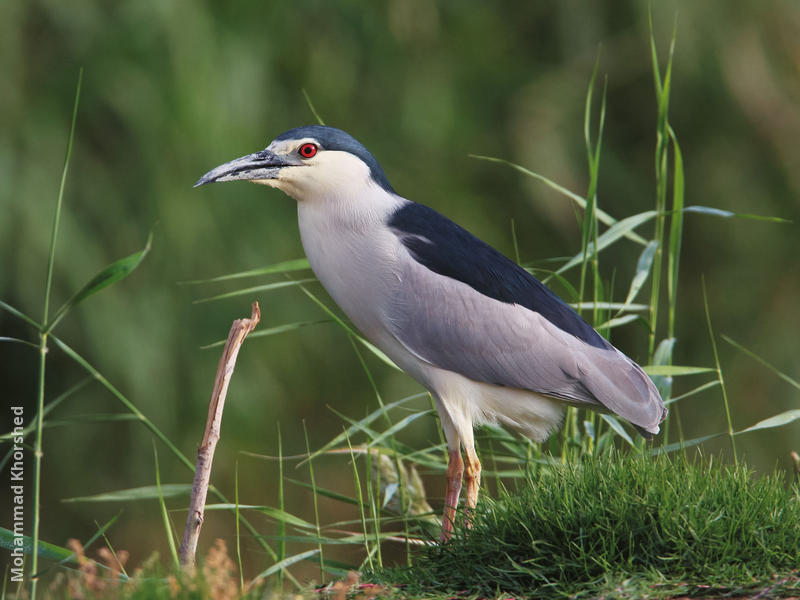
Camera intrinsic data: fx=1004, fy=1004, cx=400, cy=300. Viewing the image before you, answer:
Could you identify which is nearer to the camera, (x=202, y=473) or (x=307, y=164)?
(x=202, y=473)

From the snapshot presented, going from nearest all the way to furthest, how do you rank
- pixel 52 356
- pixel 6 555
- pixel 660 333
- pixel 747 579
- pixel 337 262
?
1. pixel 747 579
2. pixel 337 262
3. pixel 52 356
4. pixel 6 555
5. pixel 660 333

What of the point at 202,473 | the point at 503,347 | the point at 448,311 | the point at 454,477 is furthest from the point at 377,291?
the point at 202,473

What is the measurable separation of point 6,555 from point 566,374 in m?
4.13

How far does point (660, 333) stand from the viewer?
6188 mm

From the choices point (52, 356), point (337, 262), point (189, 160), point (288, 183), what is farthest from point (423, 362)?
point (52, 356)

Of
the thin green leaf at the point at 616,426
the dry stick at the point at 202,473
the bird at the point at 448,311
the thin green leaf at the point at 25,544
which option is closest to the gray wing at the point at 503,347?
the bird at the point at 448,311

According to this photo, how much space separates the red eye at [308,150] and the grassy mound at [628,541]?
104 cm

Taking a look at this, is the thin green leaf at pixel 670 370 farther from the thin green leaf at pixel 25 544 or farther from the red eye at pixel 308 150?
the thin green leaf at pixel 25 544

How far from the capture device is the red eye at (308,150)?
2662mm

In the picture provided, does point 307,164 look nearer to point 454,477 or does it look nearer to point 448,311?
point 448,311

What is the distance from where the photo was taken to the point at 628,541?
6.74 ft

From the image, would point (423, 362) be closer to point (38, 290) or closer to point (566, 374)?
point (566, 374)

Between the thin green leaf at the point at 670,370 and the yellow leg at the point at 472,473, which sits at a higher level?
the thin green leaf at the point at 670,370

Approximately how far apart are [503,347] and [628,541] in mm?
754
